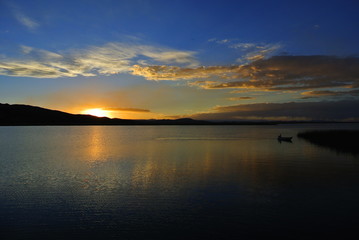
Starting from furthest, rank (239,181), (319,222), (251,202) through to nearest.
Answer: (239,181) < (251,202) < (319,222)

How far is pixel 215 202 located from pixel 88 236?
29.1 feet

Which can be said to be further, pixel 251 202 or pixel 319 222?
pixel 251 202

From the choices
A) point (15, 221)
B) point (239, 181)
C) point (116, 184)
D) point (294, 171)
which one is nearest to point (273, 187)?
point (239, 181)

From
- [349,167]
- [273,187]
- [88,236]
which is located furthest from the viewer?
[349,167]

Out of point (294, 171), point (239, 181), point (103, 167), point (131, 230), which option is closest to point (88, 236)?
point (131, 230)

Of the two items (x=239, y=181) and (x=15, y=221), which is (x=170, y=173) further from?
(x=15, y=221)

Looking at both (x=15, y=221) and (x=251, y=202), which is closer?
(x=15, y=221)

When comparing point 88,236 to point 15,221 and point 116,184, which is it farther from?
point 116,184

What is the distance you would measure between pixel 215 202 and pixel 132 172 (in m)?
13.8

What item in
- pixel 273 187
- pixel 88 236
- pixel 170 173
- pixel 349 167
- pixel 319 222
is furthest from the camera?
pixel 349 167

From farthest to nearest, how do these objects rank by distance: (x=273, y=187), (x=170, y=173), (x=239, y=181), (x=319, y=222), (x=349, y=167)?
(x=349, y=167) < (x=170, y=173) < (x=239, y=181) < (x=273, y=187) < (x=319, y=222)

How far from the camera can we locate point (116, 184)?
2431cm

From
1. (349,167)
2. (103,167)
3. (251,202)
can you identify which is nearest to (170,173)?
(103,167)

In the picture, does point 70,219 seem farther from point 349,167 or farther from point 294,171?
point 349,167
